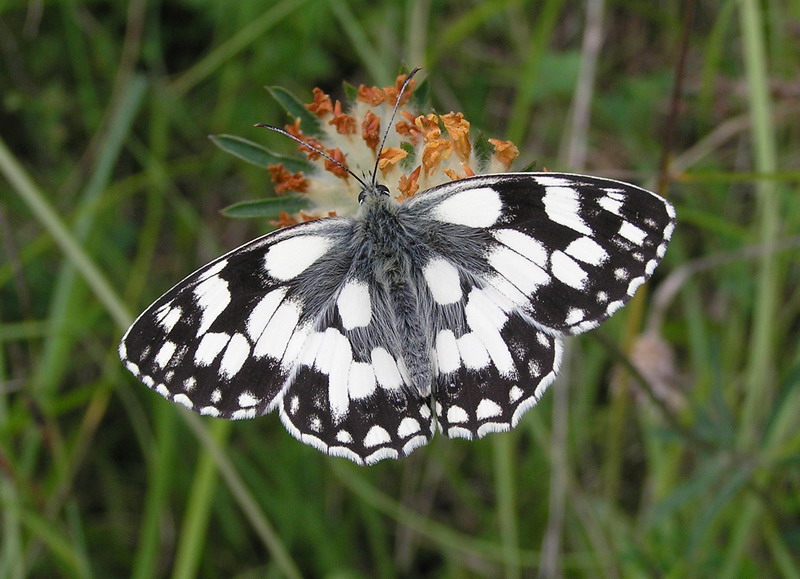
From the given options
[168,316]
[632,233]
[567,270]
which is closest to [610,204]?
[632,233]

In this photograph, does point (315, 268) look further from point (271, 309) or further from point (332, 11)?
point (332, 11)

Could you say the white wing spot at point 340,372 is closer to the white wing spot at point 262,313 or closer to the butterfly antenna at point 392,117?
the white wing spot at point 262,313

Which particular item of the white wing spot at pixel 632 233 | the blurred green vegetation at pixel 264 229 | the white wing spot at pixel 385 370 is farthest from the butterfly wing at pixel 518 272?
the blurred green vegetation at pixel 264 229

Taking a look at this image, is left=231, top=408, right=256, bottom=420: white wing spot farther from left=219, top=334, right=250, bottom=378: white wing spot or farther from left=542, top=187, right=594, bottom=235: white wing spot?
left=542, top=187, right=594, bottom=235: white wing spot

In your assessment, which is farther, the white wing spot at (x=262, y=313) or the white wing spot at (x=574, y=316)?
the white wing spot at (x=262, y=313)

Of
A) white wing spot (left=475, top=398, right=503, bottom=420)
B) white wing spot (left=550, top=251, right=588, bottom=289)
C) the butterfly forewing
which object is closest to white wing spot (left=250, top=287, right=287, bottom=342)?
the butterfly forewing

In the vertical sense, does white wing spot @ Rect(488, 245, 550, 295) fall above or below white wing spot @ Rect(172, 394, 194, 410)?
above

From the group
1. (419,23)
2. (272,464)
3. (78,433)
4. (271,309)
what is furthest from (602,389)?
(78,433)
